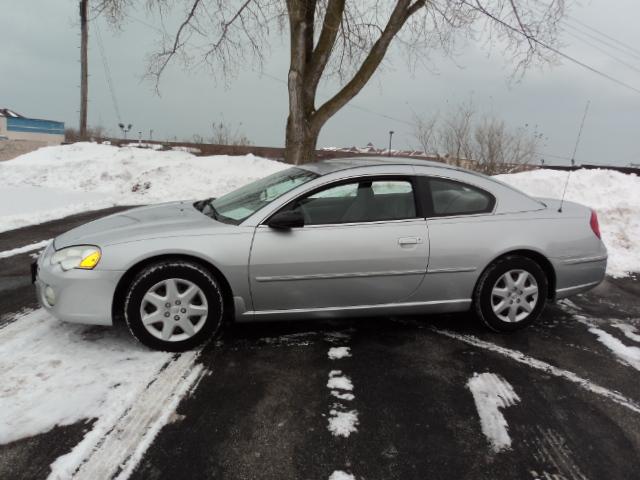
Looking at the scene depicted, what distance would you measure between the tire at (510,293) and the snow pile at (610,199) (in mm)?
3117

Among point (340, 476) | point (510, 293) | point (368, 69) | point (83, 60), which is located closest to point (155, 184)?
point (368, 69)

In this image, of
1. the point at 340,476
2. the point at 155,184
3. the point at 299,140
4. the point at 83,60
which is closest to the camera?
the point at 340,476

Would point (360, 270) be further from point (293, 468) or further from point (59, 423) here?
point (59, 423)

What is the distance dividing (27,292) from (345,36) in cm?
961

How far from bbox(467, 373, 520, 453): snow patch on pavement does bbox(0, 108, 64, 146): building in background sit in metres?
34.1

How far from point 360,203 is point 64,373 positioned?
2385 mm

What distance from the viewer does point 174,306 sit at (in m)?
3.36

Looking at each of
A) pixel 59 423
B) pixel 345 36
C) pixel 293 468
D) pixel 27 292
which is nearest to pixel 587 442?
pixel 293 468

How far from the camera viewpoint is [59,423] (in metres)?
2.55

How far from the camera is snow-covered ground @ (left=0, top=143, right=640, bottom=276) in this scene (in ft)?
26.8

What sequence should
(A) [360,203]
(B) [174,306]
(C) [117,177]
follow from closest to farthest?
(B) [174,306], (A) [360,203], (C) [117,177]

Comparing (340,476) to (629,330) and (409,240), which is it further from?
(629,330)

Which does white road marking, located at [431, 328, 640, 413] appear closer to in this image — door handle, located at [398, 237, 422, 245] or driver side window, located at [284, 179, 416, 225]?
door handle, located at [398, 237, 422, 245]

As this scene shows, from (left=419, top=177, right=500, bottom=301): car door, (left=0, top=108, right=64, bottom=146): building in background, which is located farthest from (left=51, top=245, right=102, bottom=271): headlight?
(left=0, top=108, right=64, bottom=146): building in background
